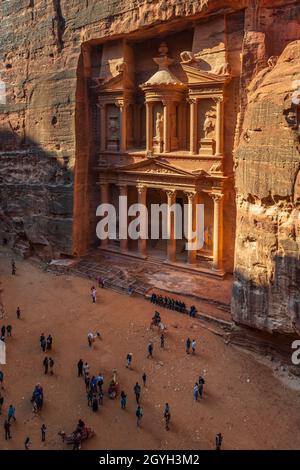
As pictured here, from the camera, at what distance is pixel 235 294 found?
15.3 meters

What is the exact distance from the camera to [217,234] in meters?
21.3

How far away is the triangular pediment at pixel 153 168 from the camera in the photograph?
21672mm

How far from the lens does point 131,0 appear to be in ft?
68.4

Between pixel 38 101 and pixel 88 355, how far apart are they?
15.7 m

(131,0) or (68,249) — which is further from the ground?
(131,0)

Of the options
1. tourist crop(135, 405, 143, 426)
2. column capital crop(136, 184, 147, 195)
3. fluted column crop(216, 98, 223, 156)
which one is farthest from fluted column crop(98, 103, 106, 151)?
tourist crop(135, 405, 143, 426)

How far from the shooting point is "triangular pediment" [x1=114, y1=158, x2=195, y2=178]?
21.7 m

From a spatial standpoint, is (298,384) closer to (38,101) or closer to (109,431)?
(109,431)

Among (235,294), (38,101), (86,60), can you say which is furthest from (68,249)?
(235,294)

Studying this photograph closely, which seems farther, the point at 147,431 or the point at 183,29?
the point at 183,29

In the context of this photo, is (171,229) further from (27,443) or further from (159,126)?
(27,443)
